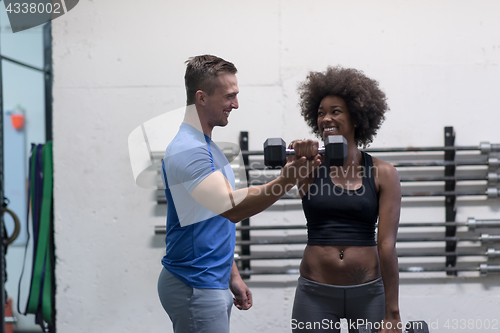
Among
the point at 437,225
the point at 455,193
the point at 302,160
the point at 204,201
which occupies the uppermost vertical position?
the point at 302,160

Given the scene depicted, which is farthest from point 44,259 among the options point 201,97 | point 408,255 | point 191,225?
point 408,255

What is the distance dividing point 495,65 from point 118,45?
2239 mm

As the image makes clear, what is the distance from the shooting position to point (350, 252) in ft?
4.67

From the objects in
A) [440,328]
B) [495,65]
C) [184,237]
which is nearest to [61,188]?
[184,237]

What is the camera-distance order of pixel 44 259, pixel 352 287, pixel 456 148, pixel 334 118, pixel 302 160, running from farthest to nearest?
pixel 44 259, pixel 456 148, pixel 334 118, pixel 352 287, pixel 302 160

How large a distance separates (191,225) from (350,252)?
570 millimetres

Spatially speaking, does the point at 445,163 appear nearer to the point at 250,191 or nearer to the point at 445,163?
the point at 445,163

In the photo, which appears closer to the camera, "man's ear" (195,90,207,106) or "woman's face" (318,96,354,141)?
"man's ear" (195,90,207,106)

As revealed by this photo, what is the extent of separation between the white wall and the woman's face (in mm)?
787

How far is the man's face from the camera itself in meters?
1.31

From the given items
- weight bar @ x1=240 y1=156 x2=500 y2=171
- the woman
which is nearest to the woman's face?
the woman

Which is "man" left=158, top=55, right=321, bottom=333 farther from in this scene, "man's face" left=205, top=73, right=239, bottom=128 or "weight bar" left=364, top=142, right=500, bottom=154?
"weight bar" left=364, top=142, right=500, bottom=154

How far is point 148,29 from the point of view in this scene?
2449 millimetres

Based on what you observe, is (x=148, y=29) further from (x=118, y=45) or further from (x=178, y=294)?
(x=178, y=294)
